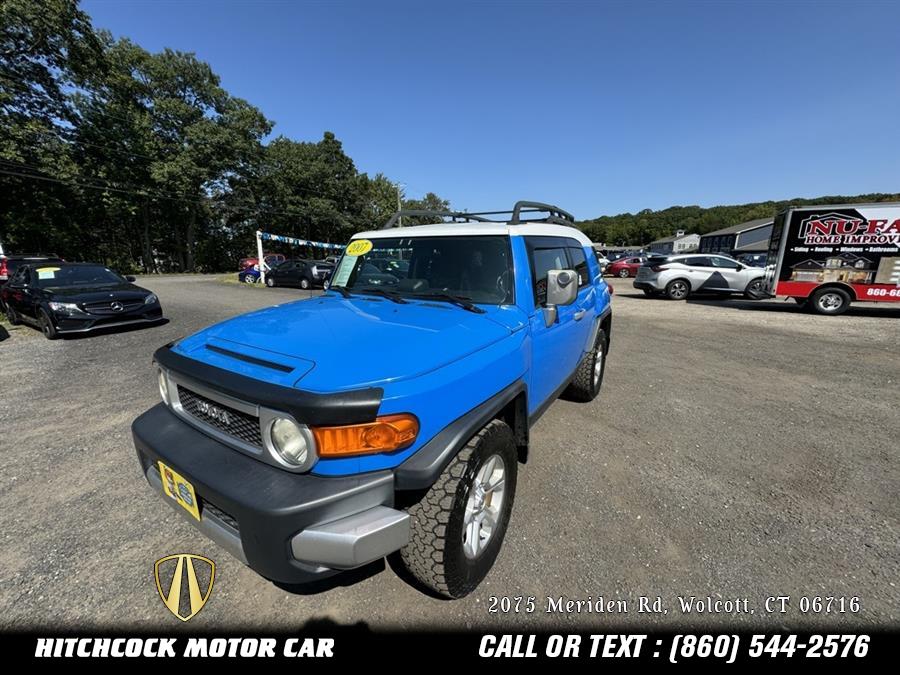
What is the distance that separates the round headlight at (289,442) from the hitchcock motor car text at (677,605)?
1.28m

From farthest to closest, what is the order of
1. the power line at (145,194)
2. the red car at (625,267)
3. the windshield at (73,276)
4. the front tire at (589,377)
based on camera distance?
1. the power line at (145,194)
2. the red car at (625,267)
3. the windshield at (73,276)
4. the front tire at (589,377)

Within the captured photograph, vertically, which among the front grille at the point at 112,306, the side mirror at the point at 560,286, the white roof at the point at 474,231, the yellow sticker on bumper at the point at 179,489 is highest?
the white roof at the point at 474,231

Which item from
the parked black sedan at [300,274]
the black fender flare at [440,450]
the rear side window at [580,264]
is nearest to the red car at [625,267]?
the parked black sedan at [300,274]

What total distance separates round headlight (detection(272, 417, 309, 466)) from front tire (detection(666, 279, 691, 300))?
15.3 m

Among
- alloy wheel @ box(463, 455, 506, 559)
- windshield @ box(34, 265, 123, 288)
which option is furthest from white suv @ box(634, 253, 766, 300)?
windshield @ box(34, 265, 123, 288)

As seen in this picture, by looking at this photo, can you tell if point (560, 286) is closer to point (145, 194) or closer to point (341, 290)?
point (341, 290)

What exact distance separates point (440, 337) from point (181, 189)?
41061mm

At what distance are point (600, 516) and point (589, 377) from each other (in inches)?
76.5

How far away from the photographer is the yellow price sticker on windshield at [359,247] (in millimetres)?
3299

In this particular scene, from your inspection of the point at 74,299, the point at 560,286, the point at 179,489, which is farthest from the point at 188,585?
the point at 74,299

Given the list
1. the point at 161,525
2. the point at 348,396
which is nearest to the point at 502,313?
the point at 348,396

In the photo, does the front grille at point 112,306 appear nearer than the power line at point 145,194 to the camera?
Yes

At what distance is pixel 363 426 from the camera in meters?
1.53

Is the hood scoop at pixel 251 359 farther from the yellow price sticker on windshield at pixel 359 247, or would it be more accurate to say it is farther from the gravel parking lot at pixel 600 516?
the yellow price sticker on windshield at pixel 359 247
